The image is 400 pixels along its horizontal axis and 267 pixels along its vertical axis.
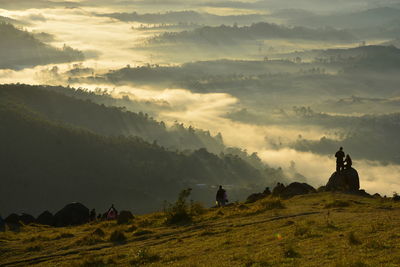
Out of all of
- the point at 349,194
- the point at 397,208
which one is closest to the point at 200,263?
the point at 397,208

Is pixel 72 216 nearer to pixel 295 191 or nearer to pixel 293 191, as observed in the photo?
pixel 293 191

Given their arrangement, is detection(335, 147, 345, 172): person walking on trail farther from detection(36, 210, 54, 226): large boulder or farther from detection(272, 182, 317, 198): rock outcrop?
detection(36, 210, 54, 226): large boulder

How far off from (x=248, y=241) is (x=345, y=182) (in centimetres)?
2262

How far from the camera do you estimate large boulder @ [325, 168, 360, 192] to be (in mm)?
51406

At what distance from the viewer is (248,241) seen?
30891 mm

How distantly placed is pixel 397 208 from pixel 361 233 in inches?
482

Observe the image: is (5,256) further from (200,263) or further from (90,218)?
(90,218)

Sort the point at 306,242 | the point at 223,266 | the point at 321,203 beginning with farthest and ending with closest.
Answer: the point at 321,203, the point at 306,242, the point at 223,266

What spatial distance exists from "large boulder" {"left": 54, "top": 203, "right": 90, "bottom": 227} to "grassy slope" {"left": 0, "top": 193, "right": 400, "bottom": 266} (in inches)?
652

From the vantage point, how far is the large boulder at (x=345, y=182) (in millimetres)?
51406

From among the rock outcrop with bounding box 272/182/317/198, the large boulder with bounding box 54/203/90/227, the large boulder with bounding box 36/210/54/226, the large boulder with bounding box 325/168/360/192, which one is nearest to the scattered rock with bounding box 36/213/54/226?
the large boulder with bounding box 36/210/54/226

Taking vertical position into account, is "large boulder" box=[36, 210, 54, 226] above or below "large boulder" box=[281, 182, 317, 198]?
below

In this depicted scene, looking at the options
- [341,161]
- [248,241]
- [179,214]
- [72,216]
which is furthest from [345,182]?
[72,216]

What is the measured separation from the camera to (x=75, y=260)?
104 ft
